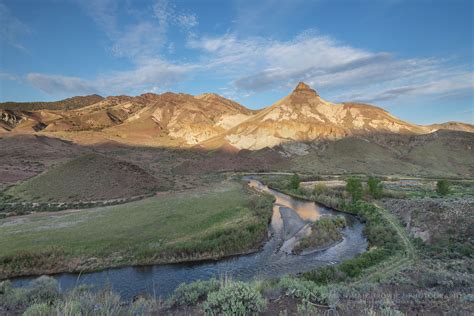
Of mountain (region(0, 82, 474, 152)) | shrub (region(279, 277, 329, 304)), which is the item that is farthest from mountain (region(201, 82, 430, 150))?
shrub (region(279, 277, 329, 304))

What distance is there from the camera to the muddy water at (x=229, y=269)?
19.5m

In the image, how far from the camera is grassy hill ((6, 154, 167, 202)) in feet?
149

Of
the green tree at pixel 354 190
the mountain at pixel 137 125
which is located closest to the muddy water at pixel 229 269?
the green tree at pixel 354 190

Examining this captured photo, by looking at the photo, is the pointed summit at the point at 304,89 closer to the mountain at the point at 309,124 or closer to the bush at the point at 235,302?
the mountain at the point at 309,124

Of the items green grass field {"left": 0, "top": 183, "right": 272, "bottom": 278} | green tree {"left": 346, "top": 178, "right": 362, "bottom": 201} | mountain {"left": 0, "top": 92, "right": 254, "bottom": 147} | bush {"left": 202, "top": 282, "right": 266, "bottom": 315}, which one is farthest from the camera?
mountain {"left": 0, "top": 92, "right": 254, "bottom": 147}

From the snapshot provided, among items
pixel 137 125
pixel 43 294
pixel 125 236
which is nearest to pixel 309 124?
pixel 137 125

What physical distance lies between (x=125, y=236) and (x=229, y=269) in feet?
36.3

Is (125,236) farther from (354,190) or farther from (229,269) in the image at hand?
(354,190)

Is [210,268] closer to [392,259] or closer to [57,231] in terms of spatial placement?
[392,259]

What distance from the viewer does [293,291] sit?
885 centimetres

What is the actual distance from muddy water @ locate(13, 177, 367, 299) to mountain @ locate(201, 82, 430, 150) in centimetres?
9175

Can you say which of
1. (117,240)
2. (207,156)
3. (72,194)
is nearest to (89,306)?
(117,240)

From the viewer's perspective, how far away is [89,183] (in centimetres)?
4803

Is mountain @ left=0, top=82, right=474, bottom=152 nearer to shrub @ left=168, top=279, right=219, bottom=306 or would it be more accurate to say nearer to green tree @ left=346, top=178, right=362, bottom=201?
green tree @ left=346, top=178, right=362, bottom=201
